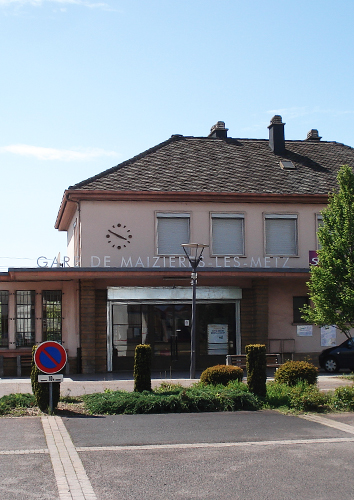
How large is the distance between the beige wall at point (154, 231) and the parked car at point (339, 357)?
3307 millimetres

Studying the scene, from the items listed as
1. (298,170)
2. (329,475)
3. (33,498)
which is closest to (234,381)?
(329,475)

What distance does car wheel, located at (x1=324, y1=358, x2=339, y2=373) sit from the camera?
76.4ft

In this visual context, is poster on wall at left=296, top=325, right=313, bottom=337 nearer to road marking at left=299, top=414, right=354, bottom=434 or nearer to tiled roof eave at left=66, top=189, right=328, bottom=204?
tiled roof eave at left=66, top=189, right=328, bottom=204

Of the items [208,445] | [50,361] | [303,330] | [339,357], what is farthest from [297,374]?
[303,330]

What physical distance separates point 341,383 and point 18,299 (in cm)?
1105

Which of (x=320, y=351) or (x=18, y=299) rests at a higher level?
(x=18, y=299)

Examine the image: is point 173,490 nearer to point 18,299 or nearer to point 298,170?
point 18,299

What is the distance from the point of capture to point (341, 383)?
18391 millimetres

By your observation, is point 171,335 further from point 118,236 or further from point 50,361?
point 50,361

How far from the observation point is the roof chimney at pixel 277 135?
2875 cm

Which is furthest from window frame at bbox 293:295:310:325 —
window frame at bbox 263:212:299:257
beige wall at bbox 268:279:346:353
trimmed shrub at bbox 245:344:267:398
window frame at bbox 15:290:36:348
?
trimmed shrub at bbox 245:344:267:398

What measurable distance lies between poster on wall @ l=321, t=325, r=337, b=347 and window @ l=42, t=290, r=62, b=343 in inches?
374

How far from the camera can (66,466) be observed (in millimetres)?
7977

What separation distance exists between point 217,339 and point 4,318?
24.4 ft
